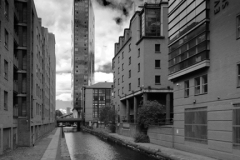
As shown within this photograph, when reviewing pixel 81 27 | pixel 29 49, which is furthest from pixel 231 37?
pixel 81 27

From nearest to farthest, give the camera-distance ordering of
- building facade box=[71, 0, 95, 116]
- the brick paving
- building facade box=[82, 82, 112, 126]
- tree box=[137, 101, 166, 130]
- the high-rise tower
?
the brick paving < tree box=[137, 101, 166, 130] < building facade box=[82, 82, 112, 126] < building facade box=[71, 0, 95, 116] < the high-rise tower

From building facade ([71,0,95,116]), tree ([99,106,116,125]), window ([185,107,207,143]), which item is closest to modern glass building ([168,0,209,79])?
window ([185,107,207,143])

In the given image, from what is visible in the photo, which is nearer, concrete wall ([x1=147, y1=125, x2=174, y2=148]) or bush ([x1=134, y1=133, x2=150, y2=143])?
concrete wall ([x1=147, y1=125, x2=174, y2=148])

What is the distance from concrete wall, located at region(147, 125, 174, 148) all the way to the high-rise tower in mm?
135878

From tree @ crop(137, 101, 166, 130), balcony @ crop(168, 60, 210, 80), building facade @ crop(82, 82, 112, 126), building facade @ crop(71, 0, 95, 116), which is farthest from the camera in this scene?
building facade @ crop(71, 0, 95, 116)

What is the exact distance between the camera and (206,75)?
2456cm

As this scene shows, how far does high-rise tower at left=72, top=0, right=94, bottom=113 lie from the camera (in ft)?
567

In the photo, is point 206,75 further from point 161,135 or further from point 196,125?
point 161,135

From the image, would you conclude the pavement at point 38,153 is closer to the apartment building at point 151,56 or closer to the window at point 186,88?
the window at point 186,88

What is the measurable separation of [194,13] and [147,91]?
2120 centimetres

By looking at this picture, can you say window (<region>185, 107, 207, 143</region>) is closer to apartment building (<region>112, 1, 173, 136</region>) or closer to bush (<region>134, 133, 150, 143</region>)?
bush (<region>134, 133, 150, 143</region>)

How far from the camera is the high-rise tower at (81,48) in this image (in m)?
173

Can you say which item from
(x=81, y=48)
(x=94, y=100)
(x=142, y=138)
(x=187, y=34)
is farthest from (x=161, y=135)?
(x=81, y=48)

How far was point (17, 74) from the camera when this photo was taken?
3366 centimetres
